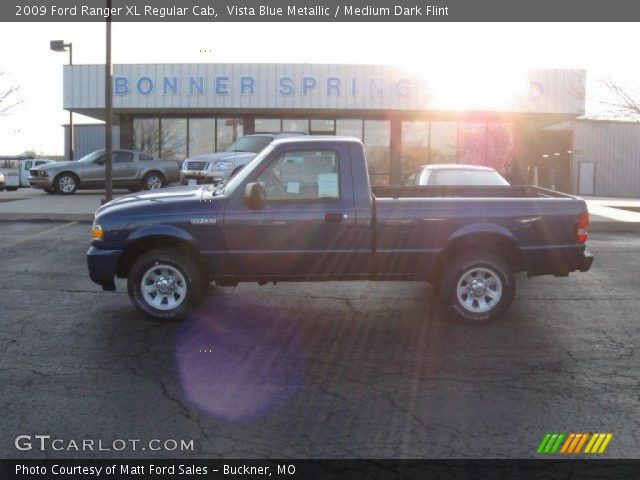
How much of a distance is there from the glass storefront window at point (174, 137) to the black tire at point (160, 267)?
915 inches

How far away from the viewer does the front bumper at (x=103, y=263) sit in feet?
24.1

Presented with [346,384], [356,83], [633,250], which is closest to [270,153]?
[346,384]

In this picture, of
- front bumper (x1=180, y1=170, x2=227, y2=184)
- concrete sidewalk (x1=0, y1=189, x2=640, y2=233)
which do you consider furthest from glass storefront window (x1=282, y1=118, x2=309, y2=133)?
concrete sidewalk (x1=0, y1=189, x2=640, y2=233)

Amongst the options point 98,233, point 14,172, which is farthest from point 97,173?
point 98,233

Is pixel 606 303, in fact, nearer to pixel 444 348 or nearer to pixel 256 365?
pixel 444 348

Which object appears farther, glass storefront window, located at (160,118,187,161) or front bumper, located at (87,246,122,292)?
glass storefront window, located at (160,118,187,161)

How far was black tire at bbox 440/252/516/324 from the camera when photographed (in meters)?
7.39

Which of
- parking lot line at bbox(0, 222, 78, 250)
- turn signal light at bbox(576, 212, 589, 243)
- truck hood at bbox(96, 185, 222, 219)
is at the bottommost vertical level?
parking lot line at bbox(0, 222, 78, 250)

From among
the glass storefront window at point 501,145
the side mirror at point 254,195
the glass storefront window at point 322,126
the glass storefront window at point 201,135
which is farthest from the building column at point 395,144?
the side mirror at point 254,195

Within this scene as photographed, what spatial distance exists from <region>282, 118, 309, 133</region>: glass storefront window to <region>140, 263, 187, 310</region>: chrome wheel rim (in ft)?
75.5

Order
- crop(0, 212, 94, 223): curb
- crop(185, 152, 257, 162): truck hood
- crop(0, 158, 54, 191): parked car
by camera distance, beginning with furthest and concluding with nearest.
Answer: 1. crop(0, 158, 54, 191): parked car
2. crop(185, 152, 257, 162): truck hood
3. crop(0, 212, 94, 223): curb

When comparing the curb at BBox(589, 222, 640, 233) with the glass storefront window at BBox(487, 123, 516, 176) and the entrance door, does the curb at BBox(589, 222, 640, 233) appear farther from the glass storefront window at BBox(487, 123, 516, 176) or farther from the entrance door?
the entrance door

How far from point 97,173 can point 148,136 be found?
20.7ft

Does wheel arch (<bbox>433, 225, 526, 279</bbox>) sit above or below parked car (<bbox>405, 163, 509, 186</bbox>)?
below
